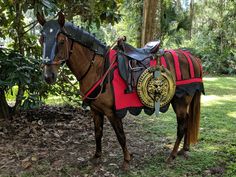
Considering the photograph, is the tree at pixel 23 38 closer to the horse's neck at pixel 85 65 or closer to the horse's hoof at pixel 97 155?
the horse's neck at pixel 85 65

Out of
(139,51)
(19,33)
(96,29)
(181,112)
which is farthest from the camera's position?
(96,29)

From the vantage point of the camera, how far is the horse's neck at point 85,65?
3.91 meters

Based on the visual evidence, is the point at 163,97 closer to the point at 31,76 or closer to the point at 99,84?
the point at 99,84

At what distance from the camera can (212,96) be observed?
34.6 feet

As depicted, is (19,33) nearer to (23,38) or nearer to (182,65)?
(23,38)

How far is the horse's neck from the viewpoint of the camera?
3906 millimetres

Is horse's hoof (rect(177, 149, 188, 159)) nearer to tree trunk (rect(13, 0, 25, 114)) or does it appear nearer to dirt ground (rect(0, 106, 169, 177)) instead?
dirt ground (rect(0, 106, 169, 177))

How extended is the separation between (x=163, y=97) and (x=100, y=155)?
119 cm

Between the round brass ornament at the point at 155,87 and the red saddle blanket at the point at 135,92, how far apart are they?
0.28 feet

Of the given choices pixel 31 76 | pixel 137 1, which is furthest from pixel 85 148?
pixel 137 1

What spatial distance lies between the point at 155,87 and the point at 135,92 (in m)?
0.30

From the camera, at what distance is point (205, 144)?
5336mm

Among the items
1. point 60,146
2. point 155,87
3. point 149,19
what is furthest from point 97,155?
point 149,19

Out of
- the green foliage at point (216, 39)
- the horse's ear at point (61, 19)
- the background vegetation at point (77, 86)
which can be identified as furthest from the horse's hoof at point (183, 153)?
the green foliage at point (216, 39)
